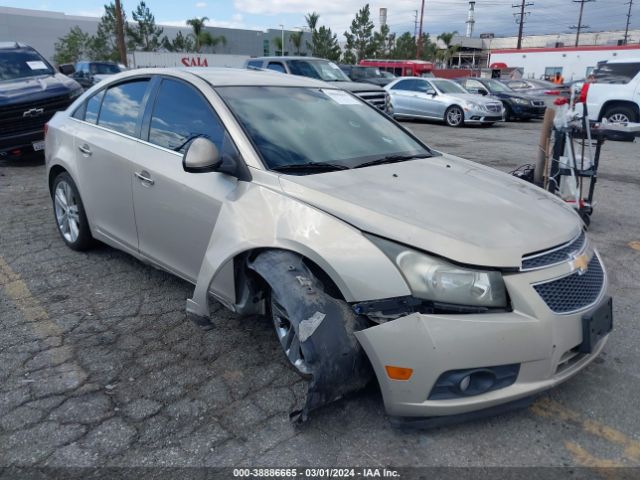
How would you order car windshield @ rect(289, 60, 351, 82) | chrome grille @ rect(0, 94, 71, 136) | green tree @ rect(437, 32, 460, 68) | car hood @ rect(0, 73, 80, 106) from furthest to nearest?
green tree @ rect(437, 32, 460, 68) < car windshield @ rect(289, 60, 351, 82) < car hood @ rect(0, 73, 80, 106) < chrome grille @ rect(0, 94, 71, 136)

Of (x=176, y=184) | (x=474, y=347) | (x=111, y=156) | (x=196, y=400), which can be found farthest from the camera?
(x=111, y=156)

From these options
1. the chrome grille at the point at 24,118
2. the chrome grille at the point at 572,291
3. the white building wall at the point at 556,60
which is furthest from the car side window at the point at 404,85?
the white building wall at the point at 556,60

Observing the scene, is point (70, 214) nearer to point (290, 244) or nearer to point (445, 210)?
point (290, 244)

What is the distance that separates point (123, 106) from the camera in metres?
3.98

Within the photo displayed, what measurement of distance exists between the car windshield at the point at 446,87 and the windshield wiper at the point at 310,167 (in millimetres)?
14451

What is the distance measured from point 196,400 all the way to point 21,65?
890 centimetres

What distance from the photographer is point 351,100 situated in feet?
13.1

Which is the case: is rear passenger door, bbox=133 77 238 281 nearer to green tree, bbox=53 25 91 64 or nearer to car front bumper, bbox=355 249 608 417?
car front bumper, bbox=355 249 608 417

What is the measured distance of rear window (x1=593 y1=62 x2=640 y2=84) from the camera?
13883mm

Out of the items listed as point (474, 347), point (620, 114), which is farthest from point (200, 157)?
point (620, 114)

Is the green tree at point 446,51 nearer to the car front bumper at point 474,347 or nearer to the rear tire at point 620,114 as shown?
the rear tire at point 620,114

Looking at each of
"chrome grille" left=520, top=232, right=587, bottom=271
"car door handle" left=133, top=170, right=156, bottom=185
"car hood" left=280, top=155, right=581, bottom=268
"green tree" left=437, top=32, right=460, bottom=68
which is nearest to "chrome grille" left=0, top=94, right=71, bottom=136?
"car door handle" left=133, top=170, right=156, bottom=185

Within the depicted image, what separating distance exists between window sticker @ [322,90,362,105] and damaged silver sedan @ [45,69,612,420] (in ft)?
0.09

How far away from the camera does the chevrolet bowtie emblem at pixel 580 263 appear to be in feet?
8.27
